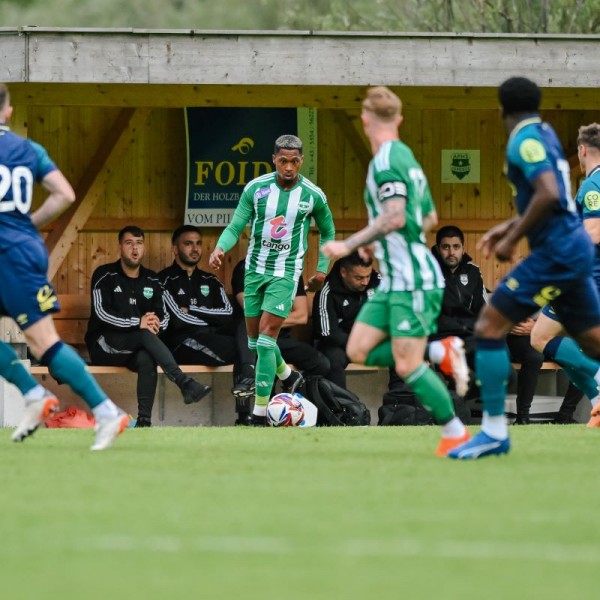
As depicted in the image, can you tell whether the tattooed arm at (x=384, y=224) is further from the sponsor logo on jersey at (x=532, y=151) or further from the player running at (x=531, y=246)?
the sponsor logo on jersey at (x=532, y=151)

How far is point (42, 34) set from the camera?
13.2m

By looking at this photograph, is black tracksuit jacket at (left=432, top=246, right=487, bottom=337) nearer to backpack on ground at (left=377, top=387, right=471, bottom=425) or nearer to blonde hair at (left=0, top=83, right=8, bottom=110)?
backpack on ground at (left=377, top=387, right=471, bottom=425)

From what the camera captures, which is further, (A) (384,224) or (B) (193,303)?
(B) (193,303)

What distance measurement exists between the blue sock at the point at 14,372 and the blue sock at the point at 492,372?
264 centimetres

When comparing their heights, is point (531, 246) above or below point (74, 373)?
above

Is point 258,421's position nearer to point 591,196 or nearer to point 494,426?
point 591,196

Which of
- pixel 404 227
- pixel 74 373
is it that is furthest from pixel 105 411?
pixel 404 227

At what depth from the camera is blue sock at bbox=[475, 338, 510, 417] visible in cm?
826

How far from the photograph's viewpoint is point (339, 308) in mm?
14891

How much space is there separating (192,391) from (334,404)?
4.12 ft

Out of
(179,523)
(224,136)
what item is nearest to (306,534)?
(179,523)

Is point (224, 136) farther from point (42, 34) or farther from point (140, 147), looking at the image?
point (42, 34)

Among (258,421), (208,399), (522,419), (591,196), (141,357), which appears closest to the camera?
(591,196)

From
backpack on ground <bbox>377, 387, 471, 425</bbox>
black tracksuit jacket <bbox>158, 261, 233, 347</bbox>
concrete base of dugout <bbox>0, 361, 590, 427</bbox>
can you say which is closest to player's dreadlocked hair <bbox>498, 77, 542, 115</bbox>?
backpack on ground <bbox>377, 387, 471, 425</bbox>
